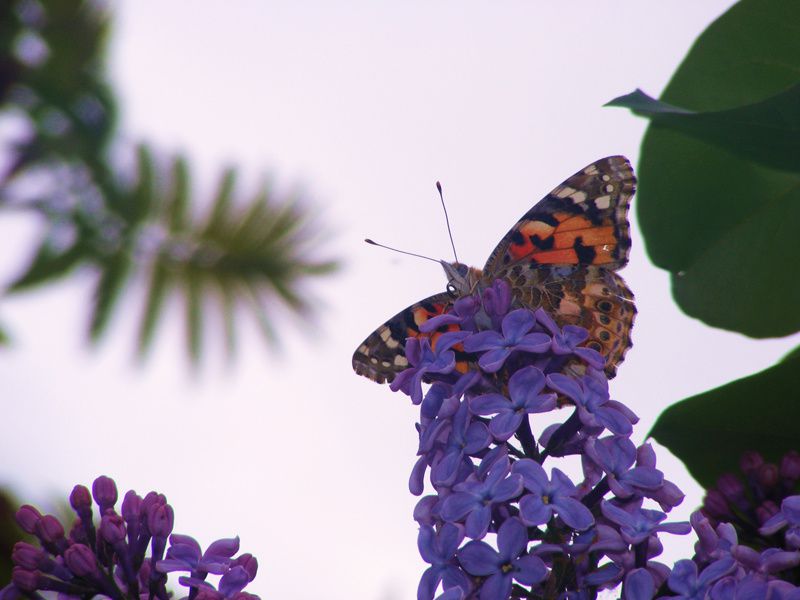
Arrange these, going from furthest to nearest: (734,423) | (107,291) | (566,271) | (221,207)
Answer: (221,207)
(107,291)
(566,271)
(734,423)

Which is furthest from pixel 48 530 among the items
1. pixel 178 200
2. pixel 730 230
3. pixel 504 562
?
pixel 178 200

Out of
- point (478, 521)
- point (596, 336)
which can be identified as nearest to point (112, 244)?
point (596, 336)

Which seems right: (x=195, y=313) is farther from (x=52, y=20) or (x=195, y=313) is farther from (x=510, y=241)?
(x=510, y=241)

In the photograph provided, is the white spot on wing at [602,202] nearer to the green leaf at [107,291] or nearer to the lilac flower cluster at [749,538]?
the lilac flower cluster at [749,538]

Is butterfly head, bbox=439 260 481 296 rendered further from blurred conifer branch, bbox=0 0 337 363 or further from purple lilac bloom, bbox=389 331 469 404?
blurred conifer branch, bbox=0 0 337 363

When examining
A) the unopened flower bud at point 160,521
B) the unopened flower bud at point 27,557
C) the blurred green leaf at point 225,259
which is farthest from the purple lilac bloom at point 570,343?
the blurred green leaf at point 225,259

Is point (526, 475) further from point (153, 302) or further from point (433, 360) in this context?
point (153, 302)

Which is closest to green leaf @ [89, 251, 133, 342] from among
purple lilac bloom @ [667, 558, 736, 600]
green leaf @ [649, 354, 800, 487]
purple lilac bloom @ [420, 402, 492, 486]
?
green leaf @ [649, 354, 800, 487]
